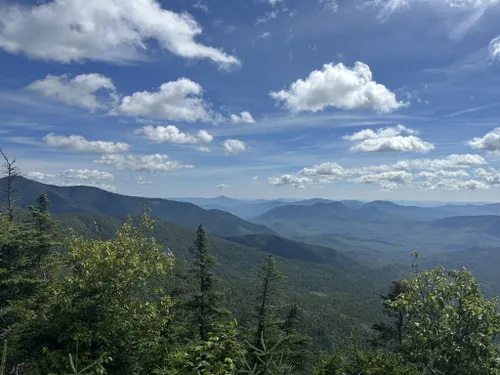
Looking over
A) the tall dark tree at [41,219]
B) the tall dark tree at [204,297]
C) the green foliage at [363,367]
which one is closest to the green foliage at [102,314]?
the green foliage at [363,367]

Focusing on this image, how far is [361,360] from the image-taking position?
17422mm

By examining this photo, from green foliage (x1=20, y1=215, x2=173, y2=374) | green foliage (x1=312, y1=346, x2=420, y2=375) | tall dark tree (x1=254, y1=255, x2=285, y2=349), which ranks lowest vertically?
tall dark tree (x1=254, y1=255, x2=285, y2=349)

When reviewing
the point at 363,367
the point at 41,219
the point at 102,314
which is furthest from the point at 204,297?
the point at 41,219

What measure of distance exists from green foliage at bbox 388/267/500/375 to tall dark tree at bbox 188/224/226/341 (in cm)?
2433

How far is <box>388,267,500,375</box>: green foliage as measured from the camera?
1103cm

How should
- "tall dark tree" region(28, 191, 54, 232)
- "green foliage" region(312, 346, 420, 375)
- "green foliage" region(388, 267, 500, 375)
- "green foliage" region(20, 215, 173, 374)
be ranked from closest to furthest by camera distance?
"green foliage" region(388, 267, 500, 375) < "green foliage" region(20, 215, 173, 374) < "green foliage" region(312, 346, 420, 375) < "tall dark tree" region(28, 191, 54, 232)

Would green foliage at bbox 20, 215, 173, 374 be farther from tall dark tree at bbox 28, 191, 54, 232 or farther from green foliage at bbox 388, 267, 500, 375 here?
tall dark tree at bbox 28, 191, 54, 232

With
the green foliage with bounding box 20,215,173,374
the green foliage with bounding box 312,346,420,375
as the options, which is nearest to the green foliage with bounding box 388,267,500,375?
the green foliage with bounding box 312,346,420,375

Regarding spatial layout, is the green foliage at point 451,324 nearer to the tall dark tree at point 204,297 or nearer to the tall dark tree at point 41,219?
the tall dark tree at point 204,297

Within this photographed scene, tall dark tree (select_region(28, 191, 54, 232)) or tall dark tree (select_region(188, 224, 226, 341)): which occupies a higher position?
tall dark tree (select_region(28, 191, 54, 232))

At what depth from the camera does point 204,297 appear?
35312mm

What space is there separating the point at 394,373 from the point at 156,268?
1198 centimetres

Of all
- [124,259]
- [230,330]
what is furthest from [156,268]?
[230,330]

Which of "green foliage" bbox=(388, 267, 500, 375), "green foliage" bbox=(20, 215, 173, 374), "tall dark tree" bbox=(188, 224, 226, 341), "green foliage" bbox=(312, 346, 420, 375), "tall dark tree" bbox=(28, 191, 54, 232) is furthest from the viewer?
"tall dark tree" bbox=(28, 191, 54, 232)
